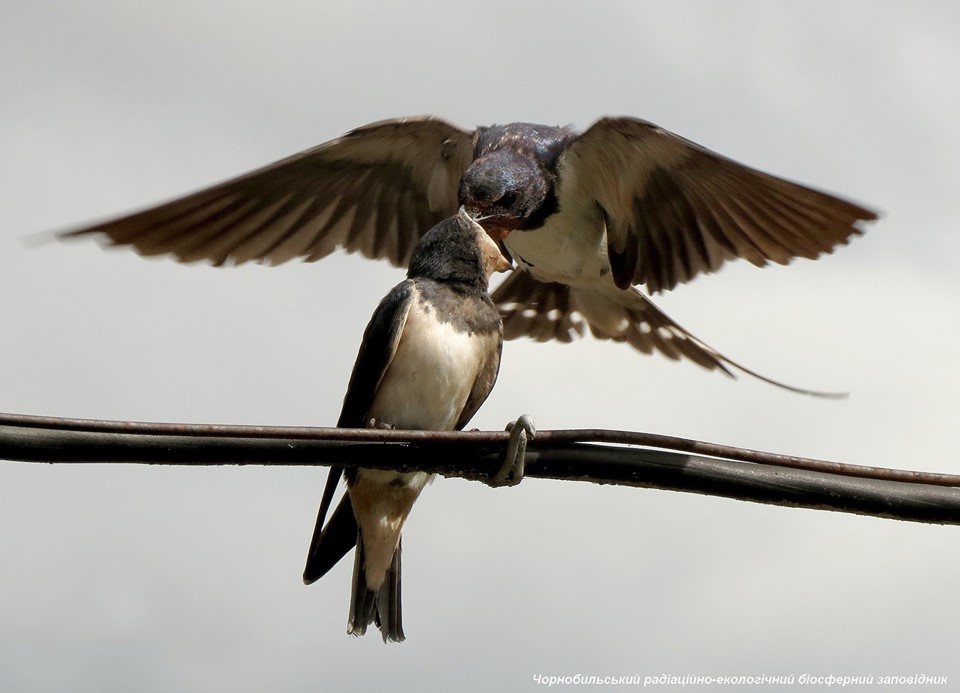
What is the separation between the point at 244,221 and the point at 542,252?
170 cm

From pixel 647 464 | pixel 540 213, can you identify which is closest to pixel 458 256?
pixel 647 464

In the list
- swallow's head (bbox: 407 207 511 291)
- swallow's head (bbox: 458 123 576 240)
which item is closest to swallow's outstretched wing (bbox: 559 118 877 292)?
swallow's head (bbox: 458 123 576 240)

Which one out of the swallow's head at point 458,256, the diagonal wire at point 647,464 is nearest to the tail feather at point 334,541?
the swallow's head at point 458,256

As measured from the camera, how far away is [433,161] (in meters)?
8.34

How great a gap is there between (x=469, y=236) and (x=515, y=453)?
1664mm

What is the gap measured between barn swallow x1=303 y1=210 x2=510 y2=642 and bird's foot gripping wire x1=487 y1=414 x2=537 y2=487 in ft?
3.91

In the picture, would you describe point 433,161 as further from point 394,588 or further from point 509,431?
point 509,431

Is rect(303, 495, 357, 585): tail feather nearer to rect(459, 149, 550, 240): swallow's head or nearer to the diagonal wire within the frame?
the diagonal wire

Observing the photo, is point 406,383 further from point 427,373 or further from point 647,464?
point 647,464

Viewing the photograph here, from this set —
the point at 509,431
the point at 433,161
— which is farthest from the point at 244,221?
the point at 509,431

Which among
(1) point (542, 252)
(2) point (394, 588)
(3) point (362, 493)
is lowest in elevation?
(2) point (394, 588)

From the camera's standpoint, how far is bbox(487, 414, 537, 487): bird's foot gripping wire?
12.2ft

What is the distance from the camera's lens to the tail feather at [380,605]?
5.42 m

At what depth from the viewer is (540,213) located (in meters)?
7.78
